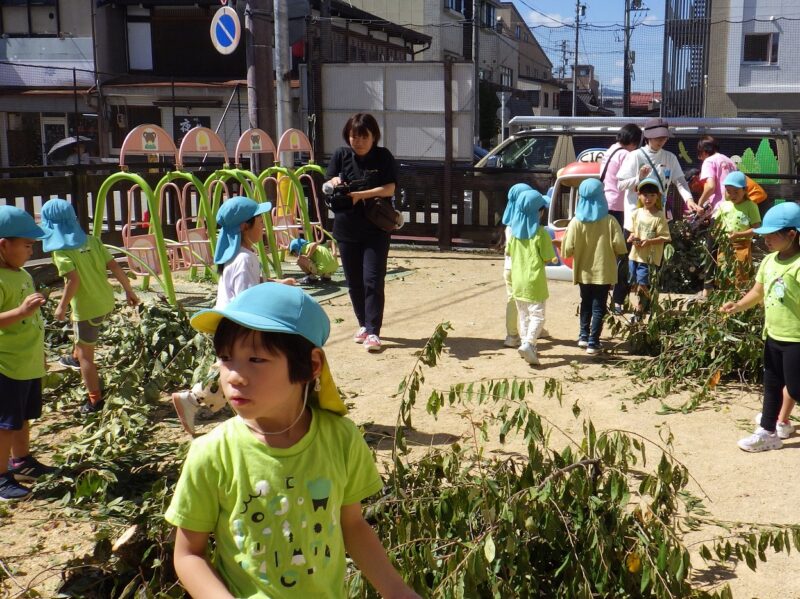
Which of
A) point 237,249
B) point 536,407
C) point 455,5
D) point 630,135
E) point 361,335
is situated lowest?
point 536,407

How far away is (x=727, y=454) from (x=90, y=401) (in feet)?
12.8

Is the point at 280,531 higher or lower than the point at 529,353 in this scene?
higher

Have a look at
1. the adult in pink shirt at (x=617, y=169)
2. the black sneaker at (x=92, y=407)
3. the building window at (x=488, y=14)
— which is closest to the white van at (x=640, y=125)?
the adult in pink shirt at (x=617, y=169)

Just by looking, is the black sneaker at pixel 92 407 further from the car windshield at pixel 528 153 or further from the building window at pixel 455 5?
the building window at pixel 455 5

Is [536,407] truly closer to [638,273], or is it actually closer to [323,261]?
[638,273]

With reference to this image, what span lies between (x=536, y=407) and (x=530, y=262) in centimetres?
158

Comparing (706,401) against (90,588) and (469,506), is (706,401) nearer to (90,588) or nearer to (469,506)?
(469,506)

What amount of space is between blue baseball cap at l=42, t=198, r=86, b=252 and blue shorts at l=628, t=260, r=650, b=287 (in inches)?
193

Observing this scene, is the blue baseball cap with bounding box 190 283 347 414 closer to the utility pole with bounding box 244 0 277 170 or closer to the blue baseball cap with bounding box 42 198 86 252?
the blue baseball cap with bounding box 42 198 86 252

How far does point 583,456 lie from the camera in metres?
3.38

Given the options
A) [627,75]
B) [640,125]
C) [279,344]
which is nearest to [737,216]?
[640,125]

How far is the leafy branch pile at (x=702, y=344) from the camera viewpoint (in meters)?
6.36

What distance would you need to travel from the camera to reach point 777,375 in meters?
5.16

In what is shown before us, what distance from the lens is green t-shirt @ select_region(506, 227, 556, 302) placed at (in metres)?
7.14
